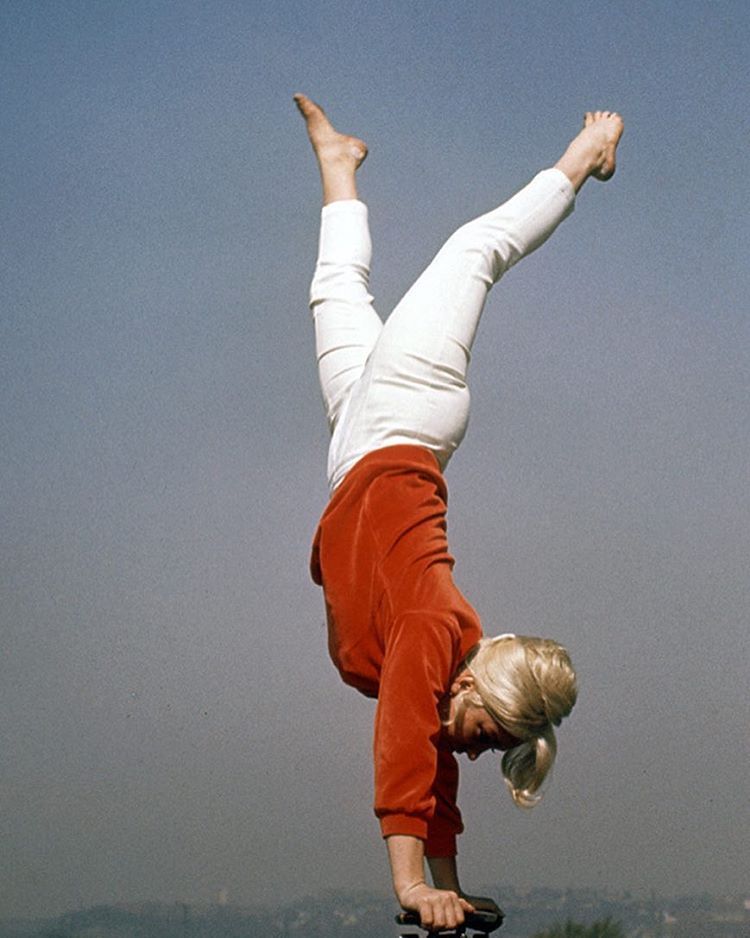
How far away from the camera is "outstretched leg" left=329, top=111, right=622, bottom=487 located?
2.71 metres

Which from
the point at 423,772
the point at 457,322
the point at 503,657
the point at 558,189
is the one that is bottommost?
the point at 423,772

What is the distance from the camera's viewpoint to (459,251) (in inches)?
109

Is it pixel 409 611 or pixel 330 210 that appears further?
pixel 330 210

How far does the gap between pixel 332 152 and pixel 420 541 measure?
939mm

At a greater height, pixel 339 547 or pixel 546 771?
pixel 339 547

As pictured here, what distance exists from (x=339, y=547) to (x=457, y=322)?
0.46 metres

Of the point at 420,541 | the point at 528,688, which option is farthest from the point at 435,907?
the point at 420,541

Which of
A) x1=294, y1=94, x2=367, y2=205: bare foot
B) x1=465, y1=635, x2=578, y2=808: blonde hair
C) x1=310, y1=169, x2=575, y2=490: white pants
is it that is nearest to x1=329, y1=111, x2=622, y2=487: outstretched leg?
x1=310, y1=169, x2=575, y2=490: white pants

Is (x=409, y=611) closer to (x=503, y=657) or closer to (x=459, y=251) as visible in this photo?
(x=503, y=657)

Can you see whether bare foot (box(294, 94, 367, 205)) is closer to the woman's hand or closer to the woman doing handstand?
the woman doing handstand

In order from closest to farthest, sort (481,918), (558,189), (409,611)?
(481,918) < (409,611) < (558,189)

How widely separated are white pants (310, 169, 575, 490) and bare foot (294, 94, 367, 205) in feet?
0.44

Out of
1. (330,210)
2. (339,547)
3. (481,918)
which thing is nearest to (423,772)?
(481,918)

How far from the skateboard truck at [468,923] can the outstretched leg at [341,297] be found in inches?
39.5
